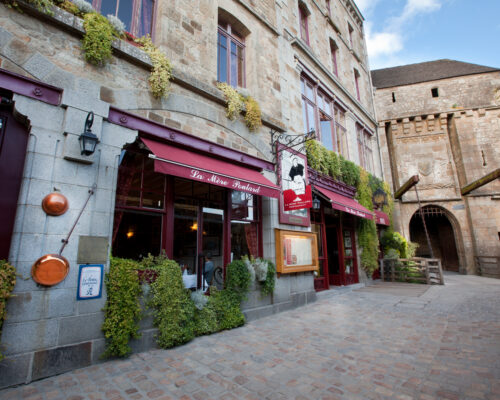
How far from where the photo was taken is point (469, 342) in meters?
3.99

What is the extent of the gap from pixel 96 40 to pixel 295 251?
19.4 feet

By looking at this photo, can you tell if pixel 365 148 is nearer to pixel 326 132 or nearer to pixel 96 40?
pixel 326 132

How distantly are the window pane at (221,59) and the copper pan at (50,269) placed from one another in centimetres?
520

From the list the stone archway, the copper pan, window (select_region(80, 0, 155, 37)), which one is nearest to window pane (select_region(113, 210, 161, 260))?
the copper pan

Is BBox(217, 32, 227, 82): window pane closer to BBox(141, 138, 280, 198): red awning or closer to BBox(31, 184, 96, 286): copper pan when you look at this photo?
BBox(141, 138, 280, 198): red awning

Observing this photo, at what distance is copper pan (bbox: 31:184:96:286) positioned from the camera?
324cm

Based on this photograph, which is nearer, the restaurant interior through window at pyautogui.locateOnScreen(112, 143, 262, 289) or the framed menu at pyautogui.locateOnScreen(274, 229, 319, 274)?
the restaurant interior through window at pyautogui.locateOnScreen(112, 143, 262, 289)

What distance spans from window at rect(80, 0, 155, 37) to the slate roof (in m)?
18.0

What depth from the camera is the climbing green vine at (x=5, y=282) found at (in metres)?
2.92

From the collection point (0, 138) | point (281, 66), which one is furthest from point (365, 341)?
point (281, 66)

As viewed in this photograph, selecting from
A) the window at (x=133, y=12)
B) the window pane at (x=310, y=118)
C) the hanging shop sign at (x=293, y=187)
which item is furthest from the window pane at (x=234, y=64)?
the window pane at (x=310, y=118)

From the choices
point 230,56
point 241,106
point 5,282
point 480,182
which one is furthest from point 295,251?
point 480,182

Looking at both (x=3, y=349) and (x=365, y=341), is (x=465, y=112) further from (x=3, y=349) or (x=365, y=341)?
(x=3, y=349)

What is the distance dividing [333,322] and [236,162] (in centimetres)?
395
